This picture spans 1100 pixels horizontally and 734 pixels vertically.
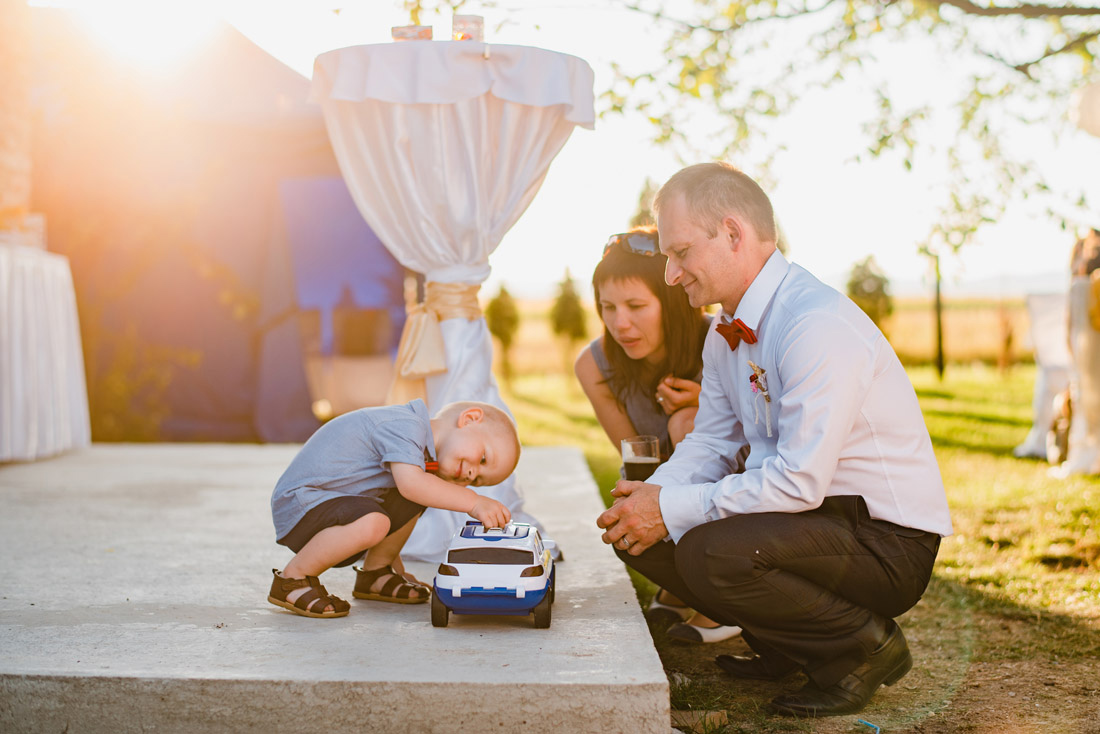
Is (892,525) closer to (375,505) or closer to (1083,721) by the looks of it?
(1083,721)

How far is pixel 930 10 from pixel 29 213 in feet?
23.4

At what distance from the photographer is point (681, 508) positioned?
2500mm

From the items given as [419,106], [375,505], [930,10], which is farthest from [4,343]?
[930,10]

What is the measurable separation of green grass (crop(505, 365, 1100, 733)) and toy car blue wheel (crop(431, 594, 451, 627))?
2.06 feet

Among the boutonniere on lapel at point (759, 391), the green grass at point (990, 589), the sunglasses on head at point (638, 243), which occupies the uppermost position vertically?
the sunglasses on head at point (638, 243)

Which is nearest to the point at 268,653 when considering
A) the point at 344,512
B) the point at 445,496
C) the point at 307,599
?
the point at 307,599

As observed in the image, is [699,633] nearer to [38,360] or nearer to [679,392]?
[679,392]

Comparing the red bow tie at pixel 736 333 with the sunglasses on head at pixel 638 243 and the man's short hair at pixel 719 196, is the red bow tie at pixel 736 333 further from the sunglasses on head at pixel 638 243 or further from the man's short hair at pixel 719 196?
the sunglasses on head at pixel 638 243

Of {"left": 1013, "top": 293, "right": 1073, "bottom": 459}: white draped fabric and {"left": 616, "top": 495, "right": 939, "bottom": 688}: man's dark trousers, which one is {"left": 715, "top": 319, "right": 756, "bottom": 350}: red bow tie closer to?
{"left": 616, "top": 495, "right": 939, "bottom": 688}: man's dark trousers

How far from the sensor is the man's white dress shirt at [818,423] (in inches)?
90.1

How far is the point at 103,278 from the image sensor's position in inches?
325

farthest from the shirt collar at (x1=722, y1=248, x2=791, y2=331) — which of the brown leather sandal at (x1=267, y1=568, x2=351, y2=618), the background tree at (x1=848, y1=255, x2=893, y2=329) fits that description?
the background tree at (x1=848, y1=255, x2=893, y2=329)

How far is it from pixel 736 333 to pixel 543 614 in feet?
2.92

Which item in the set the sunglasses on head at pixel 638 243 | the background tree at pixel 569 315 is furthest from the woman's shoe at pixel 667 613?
the background tree at pixel 569 315
